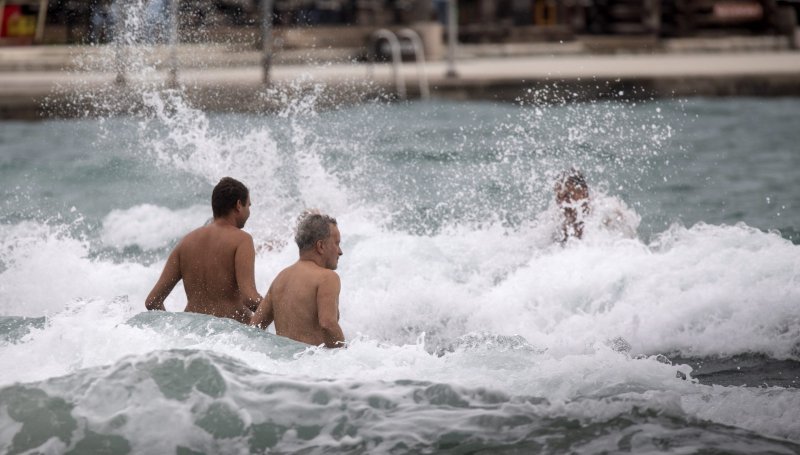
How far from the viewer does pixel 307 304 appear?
274 inches

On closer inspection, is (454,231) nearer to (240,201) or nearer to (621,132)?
(240,201)

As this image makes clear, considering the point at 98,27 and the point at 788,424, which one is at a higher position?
the point at 98,27

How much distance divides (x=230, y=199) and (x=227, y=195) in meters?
0.03

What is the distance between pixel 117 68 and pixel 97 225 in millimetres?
5867

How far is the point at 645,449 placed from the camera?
6.01 meters

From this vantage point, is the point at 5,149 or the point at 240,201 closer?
the point at 240,201

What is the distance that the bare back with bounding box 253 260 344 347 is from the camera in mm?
6883

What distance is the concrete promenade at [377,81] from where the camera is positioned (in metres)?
18.3

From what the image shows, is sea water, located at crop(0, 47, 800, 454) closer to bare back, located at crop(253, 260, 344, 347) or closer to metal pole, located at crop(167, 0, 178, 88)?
bare back, located at crop(253, 260, 344, 347)

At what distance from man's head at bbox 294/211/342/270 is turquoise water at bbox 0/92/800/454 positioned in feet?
1.77

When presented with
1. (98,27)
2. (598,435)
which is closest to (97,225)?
(598,435)

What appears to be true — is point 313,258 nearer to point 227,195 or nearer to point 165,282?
point 227,195

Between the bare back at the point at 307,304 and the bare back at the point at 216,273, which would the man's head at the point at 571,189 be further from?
the bare back at the point at 307,304

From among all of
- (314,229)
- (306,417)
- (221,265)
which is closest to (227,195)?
(221,265)
